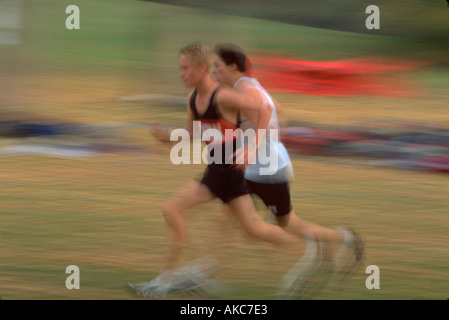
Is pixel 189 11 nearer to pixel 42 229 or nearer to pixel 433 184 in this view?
pixel 433 184

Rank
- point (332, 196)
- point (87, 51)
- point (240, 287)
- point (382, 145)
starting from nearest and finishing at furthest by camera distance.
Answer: point (240, 287) < point (332, 196) < point (382, 145) < point (87, 51)

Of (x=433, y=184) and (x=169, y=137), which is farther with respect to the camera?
(x=433, y=184)

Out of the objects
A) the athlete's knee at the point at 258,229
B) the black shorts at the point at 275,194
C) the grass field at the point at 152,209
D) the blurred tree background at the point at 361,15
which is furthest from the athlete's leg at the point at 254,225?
the blurred tree background at the point at 361,15

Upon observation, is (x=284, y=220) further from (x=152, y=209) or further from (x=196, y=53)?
(x=152, y=209)

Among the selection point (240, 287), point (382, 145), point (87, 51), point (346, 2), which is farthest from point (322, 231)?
point (346, 2)

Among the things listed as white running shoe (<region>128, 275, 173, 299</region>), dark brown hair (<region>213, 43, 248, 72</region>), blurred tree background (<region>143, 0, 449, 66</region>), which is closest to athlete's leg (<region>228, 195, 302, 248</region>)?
white running shoe (<region>128, 275, 173, 299</region>)

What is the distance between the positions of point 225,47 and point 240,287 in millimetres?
1655

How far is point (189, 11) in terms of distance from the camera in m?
30.6

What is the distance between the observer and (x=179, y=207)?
5273 mm

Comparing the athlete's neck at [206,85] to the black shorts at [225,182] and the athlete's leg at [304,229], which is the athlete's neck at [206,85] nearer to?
the black shorts at [225,182]

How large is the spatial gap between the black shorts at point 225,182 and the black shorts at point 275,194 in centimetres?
19

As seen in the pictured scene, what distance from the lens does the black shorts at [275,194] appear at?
5441 mm

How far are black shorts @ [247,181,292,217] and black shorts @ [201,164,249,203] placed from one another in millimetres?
186

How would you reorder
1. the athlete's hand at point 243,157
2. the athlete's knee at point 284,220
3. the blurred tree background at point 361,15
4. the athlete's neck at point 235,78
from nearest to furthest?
1. the athlete's hand at point 243,157
2. the athlete's neck at point 235,78
3. the athlete's knee at point 284,220
4. the blurred tree background at point 361,15
